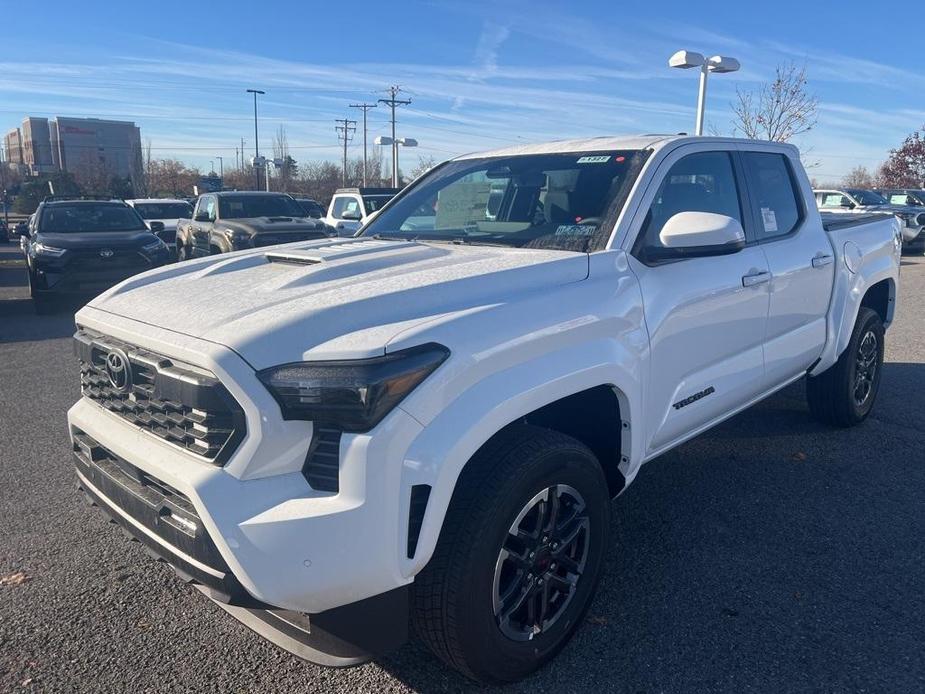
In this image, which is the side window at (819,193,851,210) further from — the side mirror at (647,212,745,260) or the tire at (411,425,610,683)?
the tire at (411,425,610,683)

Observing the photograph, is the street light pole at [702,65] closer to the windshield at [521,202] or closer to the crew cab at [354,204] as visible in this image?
the crew cab at [354,204]

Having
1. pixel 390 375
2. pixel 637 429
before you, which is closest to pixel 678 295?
pixel 637 429

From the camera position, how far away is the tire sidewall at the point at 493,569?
2287mm

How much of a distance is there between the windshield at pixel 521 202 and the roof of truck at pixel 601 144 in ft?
0.19

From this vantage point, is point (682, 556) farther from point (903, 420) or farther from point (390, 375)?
point (903, 420)

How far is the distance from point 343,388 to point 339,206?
549 inches

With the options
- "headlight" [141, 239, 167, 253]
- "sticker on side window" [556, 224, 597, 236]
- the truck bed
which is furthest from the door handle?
"headlight" [141, 239, 167, 253]

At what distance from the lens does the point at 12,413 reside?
18.8ft

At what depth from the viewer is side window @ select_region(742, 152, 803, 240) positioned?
4043 mm

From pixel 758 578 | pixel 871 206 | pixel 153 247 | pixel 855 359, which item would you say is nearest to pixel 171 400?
pixel 758 578

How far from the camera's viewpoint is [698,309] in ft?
10.7

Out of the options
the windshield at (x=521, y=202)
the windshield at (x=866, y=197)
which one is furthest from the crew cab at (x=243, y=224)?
the windshield at (x=866, y=197)

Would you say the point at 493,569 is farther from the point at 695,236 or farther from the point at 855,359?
the point at 855,359

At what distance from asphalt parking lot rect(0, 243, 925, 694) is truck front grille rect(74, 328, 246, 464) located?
3.08ft
